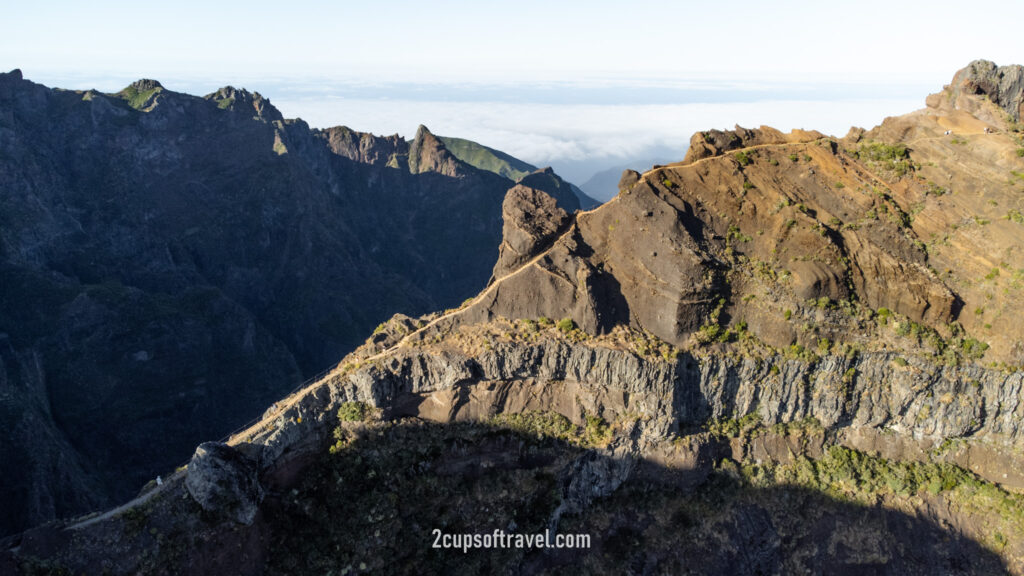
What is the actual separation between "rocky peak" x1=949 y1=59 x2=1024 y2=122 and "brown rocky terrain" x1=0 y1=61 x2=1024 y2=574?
9.55 meters

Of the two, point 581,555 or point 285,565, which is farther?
point 581,555

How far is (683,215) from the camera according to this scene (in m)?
42.5

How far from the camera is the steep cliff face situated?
6969 cm

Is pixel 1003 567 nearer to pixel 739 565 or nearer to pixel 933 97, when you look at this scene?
pixel 739 565

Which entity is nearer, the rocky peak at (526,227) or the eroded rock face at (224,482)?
the eroded rock face at (224,482)

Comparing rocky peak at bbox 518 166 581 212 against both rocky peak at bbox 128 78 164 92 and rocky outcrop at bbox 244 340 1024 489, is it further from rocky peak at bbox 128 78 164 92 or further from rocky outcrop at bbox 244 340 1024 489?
rocky outcrop at bbox 244 340 1024 489

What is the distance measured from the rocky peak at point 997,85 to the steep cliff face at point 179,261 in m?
83.8

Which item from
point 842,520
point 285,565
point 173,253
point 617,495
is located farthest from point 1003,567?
point 173,253

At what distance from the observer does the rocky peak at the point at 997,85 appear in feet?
164

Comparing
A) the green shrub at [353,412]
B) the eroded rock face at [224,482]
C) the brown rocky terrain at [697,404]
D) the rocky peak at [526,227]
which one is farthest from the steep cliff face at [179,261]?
the rocky peak at [526,227]

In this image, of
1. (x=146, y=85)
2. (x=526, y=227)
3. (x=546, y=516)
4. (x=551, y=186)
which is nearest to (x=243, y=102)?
(x=146, y=85)

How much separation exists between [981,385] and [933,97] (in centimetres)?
2541

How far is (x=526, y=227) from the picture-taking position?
141 ft

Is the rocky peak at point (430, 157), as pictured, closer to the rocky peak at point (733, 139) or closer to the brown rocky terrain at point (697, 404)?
the rocky peak at point (733, 139)
